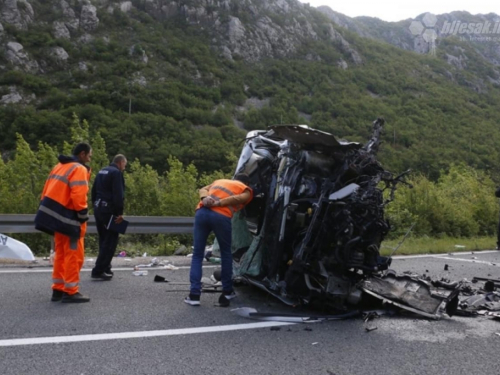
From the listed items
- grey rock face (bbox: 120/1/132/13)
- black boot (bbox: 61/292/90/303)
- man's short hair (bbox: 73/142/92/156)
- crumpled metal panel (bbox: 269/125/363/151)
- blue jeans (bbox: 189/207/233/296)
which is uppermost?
grey rock face (bbox: 120/1/132/13)

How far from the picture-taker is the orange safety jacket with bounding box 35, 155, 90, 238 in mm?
5062

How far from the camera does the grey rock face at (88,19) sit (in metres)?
62.0

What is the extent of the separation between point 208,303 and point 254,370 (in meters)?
1.88

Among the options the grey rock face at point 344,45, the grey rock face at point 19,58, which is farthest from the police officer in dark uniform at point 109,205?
the grey rock face at point 344,45

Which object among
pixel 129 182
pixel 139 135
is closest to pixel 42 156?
pixel 129 182

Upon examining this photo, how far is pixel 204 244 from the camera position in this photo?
17.2 ft

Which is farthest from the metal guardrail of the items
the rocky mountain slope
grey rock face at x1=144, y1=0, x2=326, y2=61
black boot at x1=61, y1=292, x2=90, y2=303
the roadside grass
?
grey rock face at x1=144, y1=0, x2=326, y2=61

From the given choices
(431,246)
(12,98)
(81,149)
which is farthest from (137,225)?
(12,98)

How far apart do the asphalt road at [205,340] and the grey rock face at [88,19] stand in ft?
207

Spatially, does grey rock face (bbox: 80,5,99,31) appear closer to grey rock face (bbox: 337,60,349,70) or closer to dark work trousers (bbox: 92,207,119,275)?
grey rock face (bbox: 337,60,349,70)

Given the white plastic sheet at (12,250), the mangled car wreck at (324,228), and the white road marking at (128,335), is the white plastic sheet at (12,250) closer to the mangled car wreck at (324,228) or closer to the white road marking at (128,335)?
the mangled car wreck at (324,228)

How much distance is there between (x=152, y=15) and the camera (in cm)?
7412

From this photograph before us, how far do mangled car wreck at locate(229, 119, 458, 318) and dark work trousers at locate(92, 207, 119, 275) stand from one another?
1.94 metres

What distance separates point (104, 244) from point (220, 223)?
2.17 meters
